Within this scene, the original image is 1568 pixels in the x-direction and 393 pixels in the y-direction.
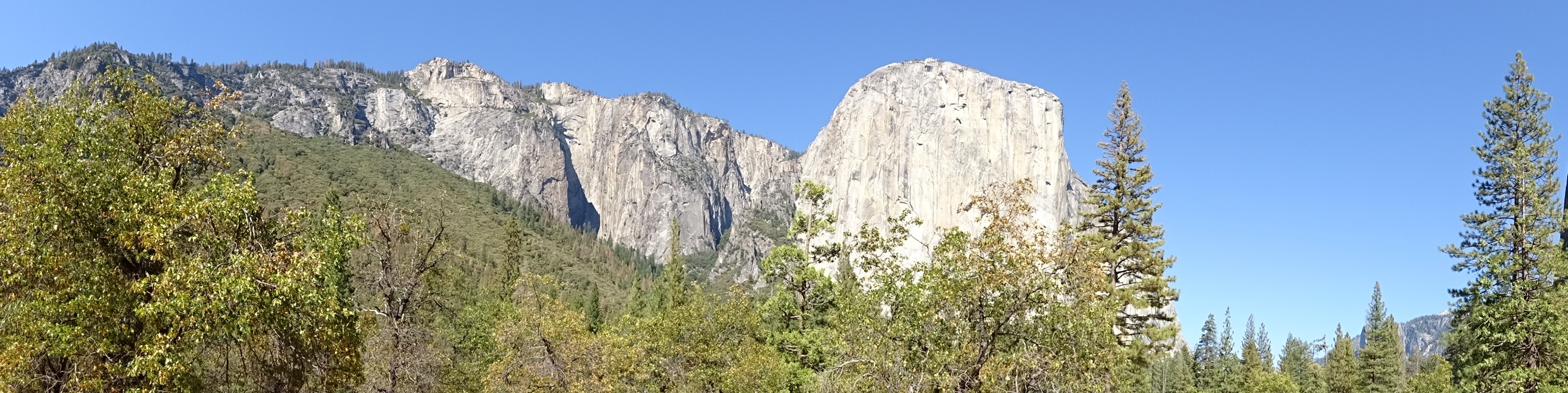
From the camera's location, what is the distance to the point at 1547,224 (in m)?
25.8

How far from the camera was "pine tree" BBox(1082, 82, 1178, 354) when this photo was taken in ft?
93.2

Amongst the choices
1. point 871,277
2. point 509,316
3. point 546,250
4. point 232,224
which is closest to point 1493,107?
point 871,277

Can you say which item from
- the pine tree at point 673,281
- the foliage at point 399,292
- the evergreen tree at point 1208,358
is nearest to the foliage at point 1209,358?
the evergreen tree at point 1208,358

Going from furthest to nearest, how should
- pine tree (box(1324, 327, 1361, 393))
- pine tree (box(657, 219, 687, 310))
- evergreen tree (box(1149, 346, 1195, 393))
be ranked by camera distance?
evergreen tree (box(1149, 346, 1195, 393)), pine tree (box(1324, 327, 1361, 393)), pine tree (box(657, 219, 687, 310))

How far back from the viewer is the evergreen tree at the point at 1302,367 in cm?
7300

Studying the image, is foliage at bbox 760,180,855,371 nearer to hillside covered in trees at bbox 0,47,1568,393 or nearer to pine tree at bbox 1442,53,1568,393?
hillside covered in trees at bbox 0,47,1568,393

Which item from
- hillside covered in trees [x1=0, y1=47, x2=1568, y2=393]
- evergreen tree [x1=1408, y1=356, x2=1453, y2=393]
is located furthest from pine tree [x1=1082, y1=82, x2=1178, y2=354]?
evergreen tree [x1=1408, y1=356, x2=1453, y2=393]

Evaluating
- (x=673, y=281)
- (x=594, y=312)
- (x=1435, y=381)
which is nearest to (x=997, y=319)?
(x=1435, y=381)

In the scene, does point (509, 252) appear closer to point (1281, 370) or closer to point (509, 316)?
point (509, 316)

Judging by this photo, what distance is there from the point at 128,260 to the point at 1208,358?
9626 cm

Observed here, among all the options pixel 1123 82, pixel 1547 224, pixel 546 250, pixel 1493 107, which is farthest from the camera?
pixel 546 250

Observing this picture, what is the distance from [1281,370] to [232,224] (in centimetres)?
10893

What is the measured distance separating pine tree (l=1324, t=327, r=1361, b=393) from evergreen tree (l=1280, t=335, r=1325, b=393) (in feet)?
3.49

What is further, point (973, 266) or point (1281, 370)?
point (1281, 370)
